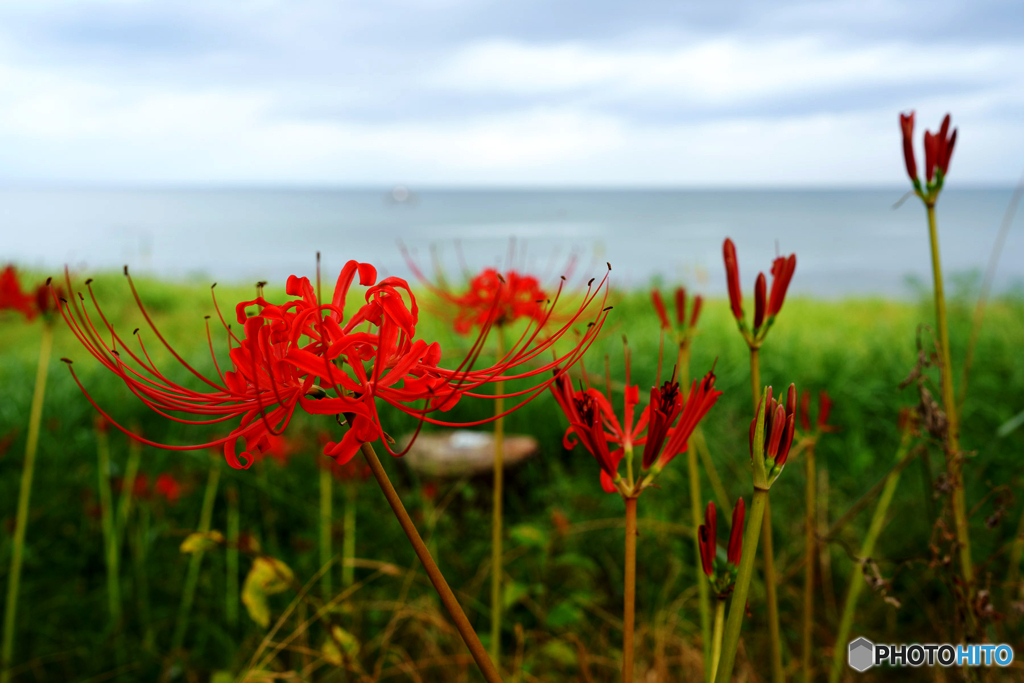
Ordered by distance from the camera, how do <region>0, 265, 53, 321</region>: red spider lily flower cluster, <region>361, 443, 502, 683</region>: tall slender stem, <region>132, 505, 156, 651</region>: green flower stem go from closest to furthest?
<region>361, 443, 502, 683</region>: tall slender stem, <region>0, 265, 53, 321</region>: red spider lily flower cluster, <region>132, 505, 156, 651</region>: green flower stem

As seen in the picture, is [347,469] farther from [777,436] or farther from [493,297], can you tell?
[777,436]

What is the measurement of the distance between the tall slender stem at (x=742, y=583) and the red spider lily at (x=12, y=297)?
2.29 metres

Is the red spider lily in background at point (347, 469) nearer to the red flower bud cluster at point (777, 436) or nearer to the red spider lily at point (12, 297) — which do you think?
the red spider lily at point (12, 297)

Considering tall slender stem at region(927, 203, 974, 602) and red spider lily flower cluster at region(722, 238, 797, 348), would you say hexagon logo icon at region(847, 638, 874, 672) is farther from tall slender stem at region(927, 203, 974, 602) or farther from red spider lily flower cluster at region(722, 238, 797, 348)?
red spider lily flower cluster at region(722, 238, 797, 348)

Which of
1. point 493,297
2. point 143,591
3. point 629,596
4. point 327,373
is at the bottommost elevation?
point 143,591

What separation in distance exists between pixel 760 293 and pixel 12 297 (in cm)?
230

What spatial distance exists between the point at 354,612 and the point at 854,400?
3.56 m

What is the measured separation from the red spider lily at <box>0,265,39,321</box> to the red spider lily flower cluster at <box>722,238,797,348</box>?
2.14 meters

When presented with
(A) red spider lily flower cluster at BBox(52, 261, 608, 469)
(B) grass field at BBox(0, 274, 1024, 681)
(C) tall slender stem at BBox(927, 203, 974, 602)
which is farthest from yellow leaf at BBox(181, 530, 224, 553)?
(C) tall slender stem at BBox(927, 203, 974, 602)

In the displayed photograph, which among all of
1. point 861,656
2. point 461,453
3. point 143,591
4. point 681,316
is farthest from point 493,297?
point 461,453

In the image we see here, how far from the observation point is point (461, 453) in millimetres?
3906

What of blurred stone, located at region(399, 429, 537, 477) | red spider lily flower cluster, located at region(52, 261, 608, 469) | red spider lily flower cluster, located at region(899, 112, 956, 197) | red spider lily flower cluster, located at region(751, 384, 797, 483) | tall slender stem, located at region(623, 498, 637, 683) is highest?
red spider lily flower cluster, located at region(899, 112, 956, 197)

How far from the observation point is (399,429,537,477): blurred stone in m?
3.77

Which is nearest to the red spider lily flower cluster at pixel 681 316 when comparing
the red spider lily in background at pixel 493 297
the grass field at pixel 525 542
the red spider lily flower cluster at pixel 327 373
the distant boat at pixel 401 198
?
the grass field at pixel 525 542
